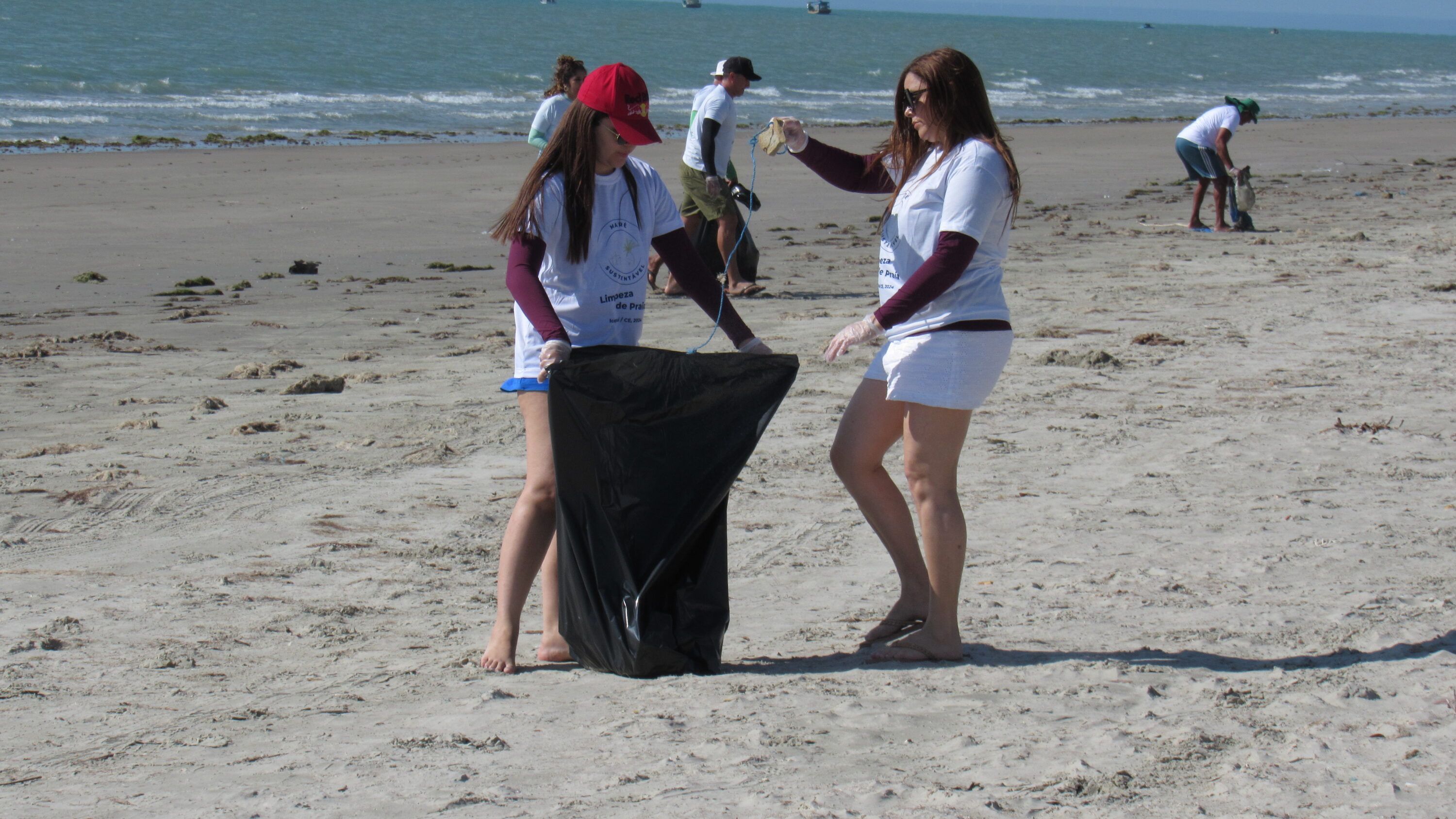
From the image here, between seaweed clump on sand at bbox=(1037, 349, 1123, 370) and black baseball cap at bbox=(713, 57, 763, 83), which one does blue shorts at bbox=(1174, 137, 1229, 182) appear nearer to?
black baseball cap at bbox=(713, 57, 763, 83)

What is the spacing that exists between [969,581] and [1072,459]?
1426 millimetres

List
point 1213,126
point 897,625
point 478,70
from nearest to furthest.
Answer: point 897,625 → point 1213,126 → point 478,70

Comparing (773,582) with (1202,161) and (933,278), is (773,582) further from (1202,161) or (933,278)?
(1202,161)

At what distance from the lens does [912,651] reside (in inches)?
128

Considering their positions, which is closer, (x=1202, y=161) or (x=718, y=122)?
(x=718, y=122)

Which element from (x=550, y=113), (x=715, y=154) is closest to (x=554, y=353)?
(x=715, y=154)

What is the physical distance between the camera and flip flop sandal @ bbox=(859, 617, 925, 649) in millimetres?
3432

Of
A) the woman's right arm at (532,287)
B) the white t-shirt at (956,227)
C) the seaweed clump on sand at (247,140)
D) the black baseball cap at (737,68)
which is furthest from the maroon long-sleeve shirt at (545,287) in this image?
the seaweed clump on sand at (247,140)

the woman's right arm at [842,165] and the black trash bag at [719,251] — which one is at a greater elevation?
→ the woman's right arm at [842,165]

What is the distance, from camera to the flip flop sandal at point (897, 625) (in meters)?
3.43

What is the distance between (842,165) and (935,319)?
0.64m

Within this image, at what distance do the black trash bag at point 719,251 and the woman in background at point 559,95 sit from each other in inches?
46.8

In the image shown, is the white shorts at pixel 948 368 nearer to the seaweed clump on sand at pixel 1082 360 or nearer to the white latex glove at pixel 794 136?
the white latex glove at pixel 794 136

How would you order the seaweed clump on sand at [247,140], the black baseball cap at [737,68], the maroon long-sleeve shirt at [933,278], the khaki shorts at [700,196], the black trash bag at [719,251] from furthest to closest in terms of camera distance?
1. the seaweed clump on sand at [247,140]
2. the black trash bag at [719,251]
3. the khaki shorts at [700,196]
4. the black baseball cap at [737,68]
5. the maroon long-sleeve shirt at [933,278]
